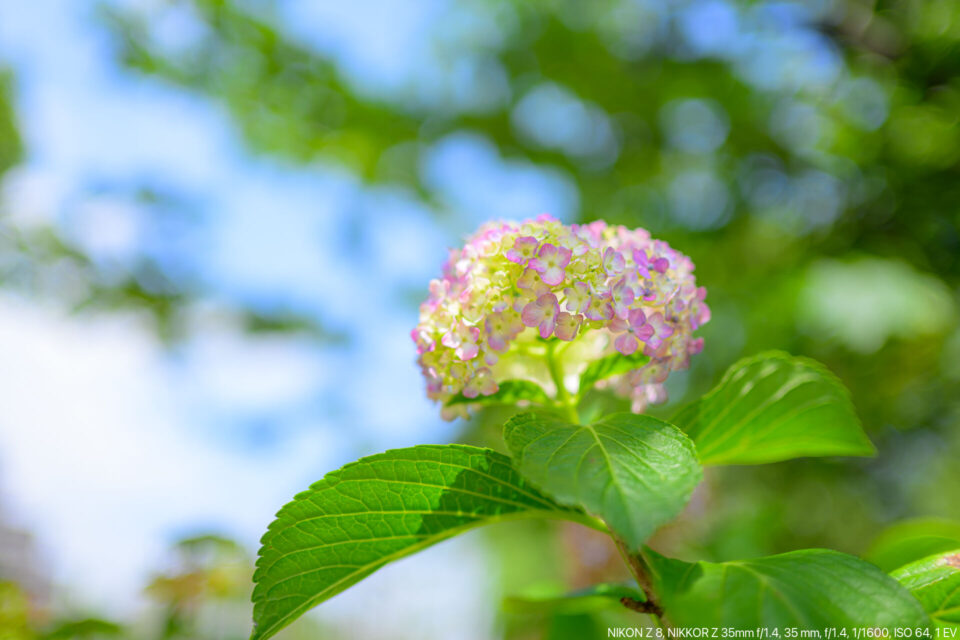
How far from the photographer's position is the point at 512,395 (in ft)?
2.12

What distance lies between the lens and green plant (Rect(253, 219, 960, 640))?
0.41 metres

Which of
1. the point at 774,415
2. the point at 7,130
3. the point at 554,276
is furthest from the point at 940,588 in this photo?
the point at 7,130

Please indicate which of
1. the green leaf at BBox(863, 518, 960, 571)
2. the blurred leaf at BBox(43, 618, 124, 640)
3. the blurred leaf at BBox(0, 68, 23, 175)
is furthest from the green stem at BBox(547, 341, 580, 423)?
the blurred leaf at BBox(0, 68, 23, 175)

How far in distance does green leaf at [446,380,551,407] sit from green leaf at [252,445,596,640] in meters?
0.12

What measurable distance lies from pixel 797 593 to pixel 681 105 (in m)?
2.82

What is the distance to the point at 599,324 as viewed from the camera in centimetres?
56

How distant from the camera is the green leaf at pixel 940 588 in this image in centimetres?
48

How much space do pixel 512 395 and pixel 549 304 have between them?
0.14 meters

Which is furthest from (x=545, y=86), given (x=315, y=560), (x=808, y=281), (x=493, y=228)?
(x=315, y=560)

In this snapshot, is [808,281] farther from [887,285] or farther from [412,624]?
[412,624]

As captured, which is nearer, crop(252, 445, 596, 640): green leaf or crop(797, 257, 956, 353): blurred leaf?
crop(252, 445, 596, 640): green leaf

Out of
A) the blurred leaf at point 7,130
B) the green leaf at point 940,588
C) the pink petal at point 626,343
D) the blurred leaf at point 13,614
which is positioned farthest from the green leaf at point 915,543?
the blurred leaf at point 7,130

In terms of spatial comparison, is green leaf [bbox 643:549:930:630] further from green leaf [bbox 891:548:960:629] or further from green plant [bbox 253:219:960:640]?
green leaf [bbox 891:548:960:629]

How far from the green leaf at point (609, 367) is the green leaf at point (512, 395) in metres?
0.04
